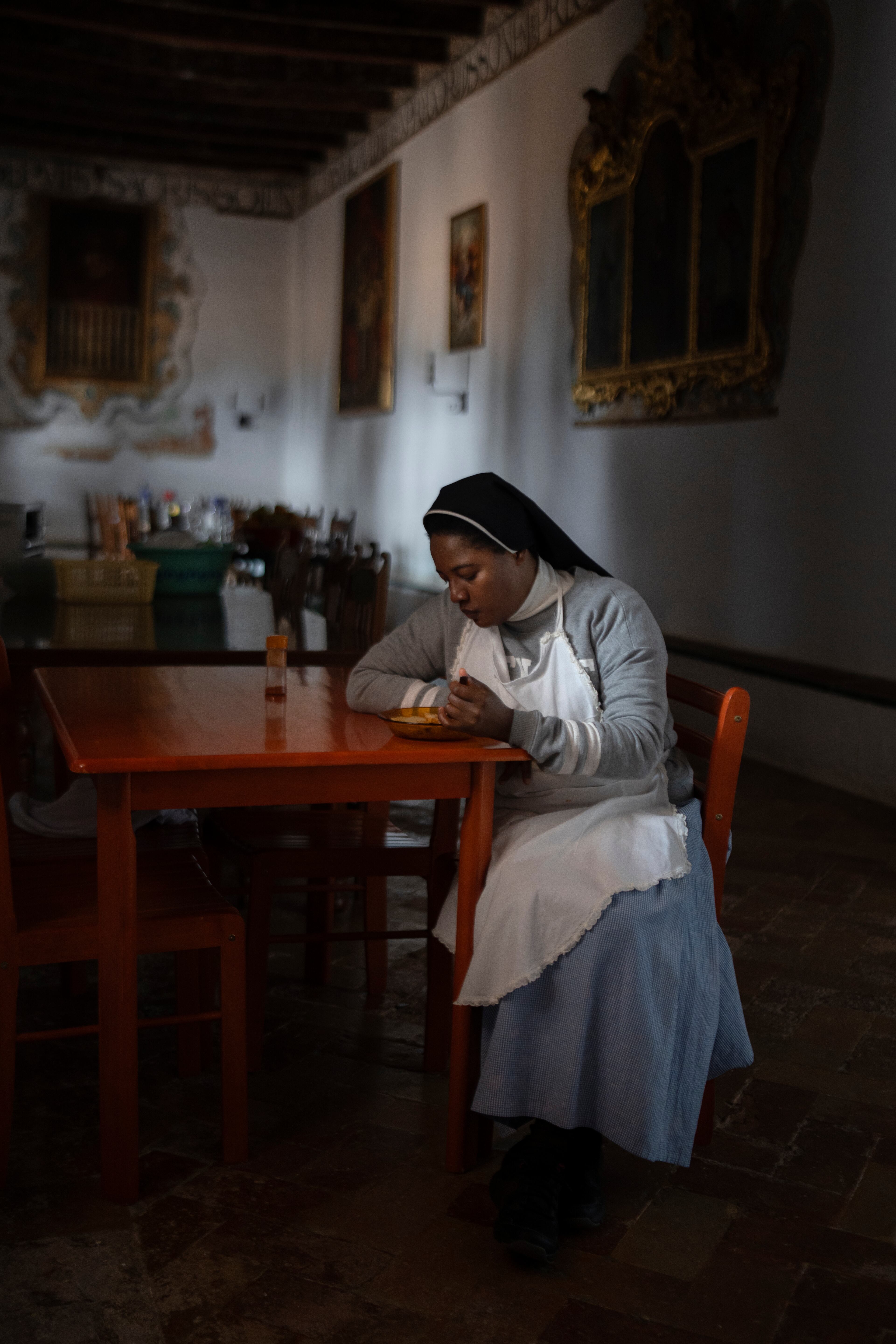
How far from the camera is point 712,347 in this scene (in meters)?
6.56

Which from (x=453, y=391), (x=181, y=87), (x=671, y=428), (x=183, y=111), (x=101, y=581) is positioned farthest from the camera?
(x=183, y=111)

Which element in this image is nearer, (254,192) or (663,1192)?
(663,1192)

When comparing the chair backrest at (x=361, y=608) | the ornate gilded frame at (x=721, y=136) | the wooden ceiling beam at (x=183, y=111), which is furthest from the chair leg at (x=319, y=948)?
the wooden ceiling beam at (x=183, y=111)

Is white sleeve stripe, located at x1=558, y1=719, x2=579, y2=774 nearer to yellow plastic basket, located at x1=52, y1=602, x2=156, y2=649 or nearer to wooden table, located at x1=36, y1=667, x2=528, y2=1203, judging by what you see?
wooden table, located at x1=36, y1=667, x2=528, y2=1203

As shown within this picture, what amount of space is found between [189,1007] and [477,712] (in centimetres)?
104

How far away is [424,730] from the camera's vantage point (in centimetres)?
225

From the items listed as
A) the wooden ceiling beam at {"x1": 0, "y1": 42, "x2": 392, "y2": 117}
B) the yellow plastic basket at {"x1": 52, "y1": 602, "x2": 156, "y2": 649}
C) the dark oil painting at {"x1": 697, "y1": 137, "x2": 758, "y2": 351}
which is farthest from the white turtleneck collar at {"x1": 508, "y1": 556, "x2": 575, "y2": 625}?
the wooden ceiling beam at {"x1": 0, "y1": 42, "x2": 392, "y2": 117}

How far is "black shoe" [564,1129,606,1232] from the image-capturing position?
7.02ft

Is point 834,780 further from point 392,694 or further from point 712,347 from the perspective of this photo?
point 392,694

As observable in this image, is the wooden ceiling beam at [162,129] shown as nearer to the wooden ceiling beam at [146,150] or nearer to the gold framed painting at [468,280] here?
the wooden ceiling beam at [146,150]

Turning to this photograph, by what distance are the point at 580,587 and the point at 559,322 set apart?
20.3 ft

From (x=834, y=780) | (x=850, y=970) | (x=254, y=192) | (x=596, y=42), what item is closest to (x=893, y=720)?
(x=834, y=780)

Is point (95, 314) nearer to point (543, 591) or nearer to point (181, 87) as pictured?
point (181, 87)

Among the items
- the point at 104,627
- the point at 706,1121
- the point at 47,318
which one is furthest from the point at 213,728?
the point at 47,318
